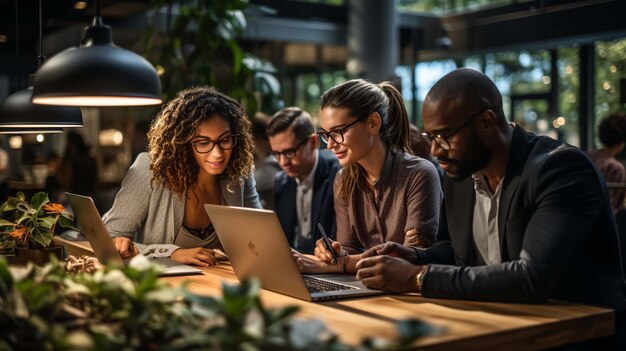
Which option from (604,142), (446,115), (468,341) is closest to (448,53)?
(604,142)

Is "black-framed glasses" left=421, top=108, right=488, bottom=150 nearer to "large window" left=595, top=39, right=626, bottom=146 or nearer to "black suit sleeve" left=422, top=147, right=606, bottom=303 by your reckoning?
"black suit sleeve" left=422, top=147, right=606, bottom=303


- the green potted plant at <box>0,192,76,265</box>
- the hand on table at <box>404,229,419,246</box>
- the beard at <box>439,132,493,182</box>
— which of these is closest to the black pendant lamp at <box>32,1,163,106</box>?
the green potted plant at <box>0,192,76,265</box>

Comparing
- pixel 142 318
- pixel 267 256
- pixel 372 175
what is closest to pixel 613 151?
pixel 372 175

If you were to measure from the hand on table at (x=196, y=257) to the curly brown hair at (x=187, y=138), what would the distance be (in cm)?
32

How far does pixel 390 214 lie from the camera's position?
10.6 ft

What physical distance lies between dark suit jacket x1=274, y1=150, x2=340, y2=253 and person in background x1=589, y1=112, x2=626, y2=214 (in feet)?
10.9

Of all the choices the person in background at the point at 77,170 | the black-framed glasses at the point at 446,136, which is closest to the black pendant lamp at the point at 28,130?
the black-framed glasses at the point at 446,136

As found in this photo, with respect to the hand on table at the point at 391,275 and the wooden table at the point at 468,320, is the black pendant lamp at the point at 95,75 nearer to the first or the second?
the wooden table at the point at 468,320

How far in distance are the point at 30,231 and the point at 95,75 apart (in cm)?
91

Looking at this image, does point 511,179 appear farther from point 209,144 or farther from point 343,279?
point 209,144

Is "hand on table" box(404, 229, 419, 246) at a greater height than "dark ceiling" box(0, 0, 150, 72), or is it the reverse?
"dark ceiling" box(0, 0, 150, 72)

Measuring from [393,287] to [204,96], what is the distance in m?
1.56

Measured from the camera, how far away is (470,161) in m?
2.46

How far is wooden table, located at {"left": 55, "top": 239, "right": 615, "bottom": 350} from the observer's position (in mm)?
1873
